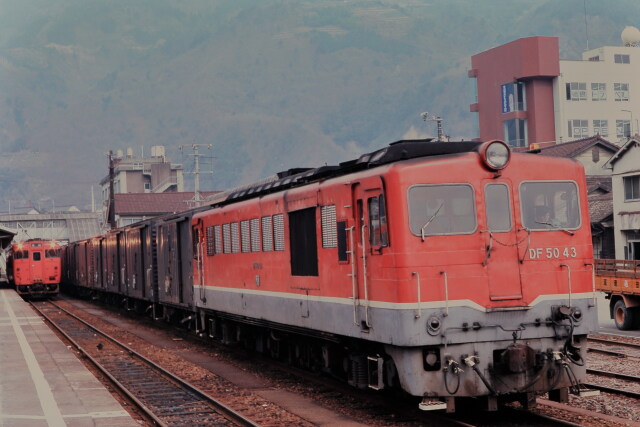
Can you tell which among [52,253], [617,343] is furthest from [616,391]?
[52,253]

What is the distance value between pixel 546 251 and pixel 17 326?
22717 millimetres

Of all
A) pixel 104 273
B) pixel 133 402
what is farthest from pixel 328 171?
pixel 104 273

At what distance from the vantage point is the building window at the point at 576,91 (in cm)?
9156

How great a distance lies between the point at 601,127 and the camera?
3725 inches

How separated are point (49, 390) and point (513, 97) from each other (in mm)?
80520

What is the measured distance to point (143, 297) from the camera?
35.0m

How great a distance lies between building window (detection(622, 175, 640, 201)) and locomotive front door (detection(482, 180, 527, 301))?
34449mm

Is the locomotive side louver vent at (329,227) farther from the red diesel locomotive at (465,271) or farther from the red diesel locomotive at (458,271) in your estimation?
the red diesel locomotive at (465,271)

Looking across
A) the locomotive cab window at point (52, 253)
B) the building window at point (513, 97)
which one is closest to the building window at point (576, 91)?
the building window at point (513, 97)

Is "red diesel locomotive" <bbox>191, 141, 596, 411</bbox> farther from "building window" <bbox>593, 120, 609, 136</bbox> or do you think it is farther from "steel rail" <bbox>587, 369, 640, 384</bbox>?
"building window" <bbox>593, 120, 609, 136</bbox>

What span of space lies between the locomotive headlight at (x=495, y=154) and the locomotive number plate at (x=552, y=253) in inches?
45.6

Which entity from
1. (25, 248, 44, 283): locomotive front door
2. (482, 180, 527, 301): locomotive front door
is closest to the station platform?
(482, 180, 527, 301): locomotive front door

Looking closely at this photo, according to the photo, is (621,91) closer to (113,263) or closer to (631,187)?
(631,187)

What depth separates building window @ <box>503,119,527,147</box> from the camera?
9119cm
